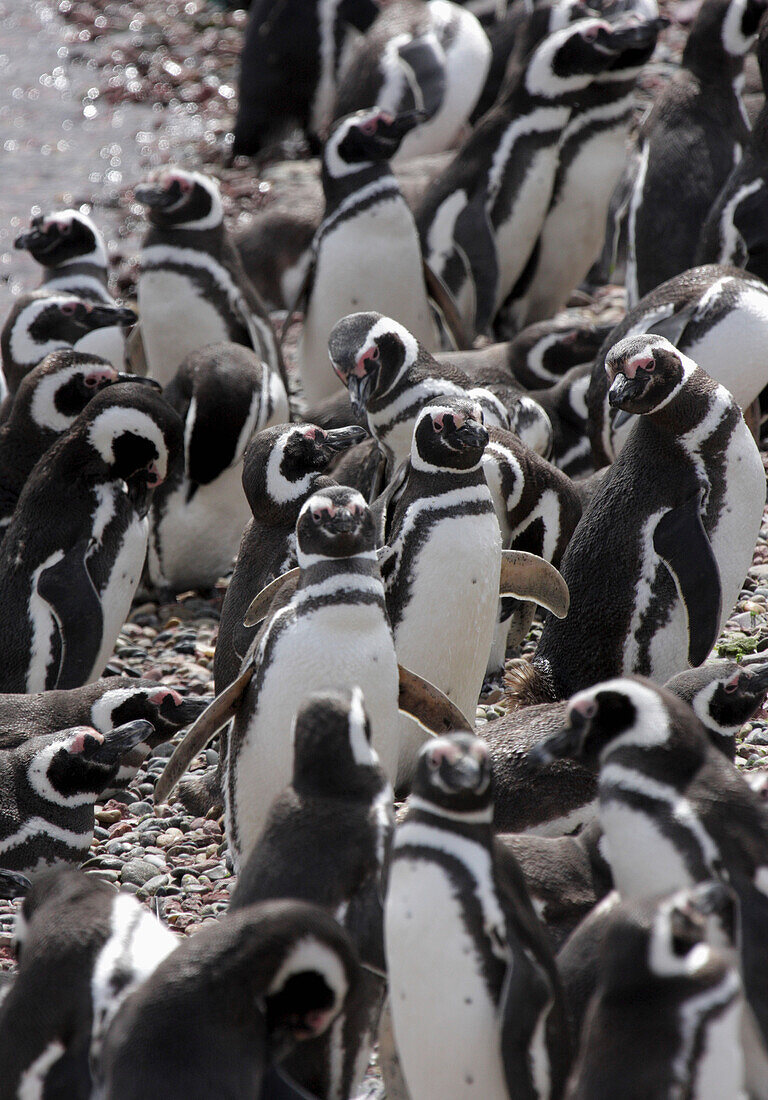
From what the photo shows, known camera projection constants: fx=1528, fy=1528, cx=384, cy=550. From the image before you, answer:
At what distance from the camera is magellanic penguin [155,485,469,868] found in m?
3.63

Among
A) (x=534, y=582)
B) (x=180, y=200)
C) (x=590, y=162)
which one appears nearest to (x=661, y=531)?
(x=534, y=582)

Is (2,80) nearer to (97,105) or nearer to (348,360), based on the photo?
(97,105)

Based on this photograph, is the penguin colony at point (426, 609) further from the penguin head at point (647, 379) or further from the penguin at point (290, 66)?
the penguin at point (290, 66)

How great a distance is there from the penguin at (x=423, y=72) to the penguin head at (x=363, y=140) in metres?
2.04

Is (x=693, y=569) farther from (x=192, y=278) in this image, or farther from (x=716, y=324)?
(x=192, y=278)

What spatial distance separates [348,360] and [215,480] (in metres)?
1.18

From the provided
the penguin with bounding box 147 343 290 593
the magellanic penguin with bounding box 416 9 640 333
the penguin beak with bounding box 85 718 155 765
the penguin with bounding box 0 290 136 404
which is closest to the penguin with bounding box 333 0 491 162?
the magellanic penguin with bounding box 416 9 640 333

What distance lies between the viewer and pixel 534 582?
4.40 metres

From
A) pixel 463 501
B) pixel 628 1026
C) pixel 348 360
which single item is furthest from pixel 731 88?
pixel 628 1026

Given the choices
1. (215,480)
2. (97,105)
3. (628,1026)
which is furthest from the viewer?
(97,105)

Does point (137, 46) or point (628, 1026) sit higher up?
point (628, 1026)

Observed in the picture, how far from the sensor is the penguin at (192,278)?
6.79m

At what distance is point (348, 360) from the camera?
496 centimetres

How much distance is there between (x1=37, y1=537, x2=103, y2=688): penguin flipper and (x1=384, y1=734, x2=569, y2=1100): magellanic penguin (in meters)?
2.37
